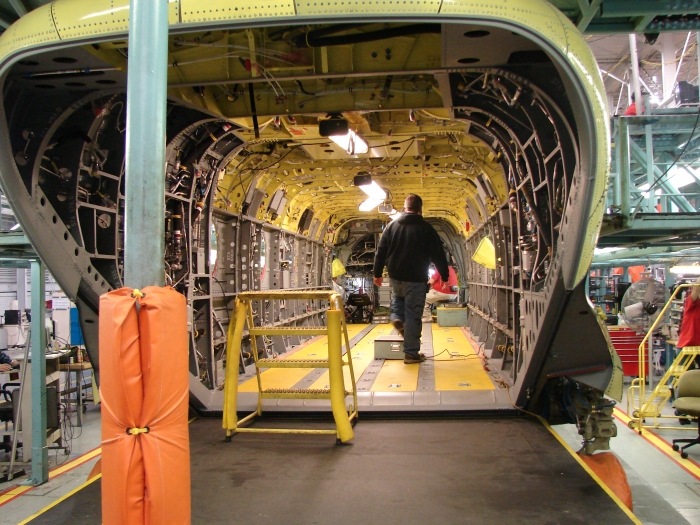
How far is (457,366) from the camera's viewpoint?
7340 mm

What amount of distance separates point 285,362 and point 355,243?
1484 cm

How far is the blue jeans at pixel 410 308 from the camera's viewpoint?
6.92 m

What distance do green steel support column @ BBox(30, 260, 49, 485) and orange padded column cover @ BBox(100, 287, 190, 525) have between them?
6.73 meters

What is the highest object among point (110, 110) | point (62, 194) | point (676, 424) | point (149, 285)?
point (110, 110)

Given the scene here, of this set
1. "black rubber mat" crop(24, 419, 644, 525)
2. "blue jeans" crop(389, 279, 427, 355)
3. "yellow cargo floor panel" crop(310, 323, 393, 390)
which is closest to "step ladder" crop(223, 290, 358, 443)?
"black rubber mat" crop(24, 419, 644, 525)

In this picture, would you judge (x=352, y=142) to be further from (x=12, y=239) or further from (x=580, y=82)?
(x=12, y=239)

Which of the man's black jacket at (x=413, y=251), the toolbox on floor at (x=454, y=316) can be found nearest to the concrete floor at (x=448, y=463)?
the man's black jacket at (x=413, y=251)

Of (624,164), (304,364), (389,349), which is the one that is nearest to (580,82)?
(304,364)

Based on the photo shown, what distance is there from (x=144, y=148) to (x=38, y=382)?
7241 millimetres

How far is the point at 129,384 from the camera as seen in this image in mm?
2002

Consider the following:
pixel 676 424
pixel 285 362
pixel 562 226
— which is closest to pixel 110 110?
pixel 285 362

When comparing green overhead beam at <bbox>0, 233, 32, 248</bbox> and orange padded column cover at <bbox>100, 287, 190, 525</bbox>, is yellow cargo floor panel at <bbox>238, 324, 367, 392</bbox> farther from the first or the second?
green overhead beam at <bbox>0, 233, 32, 248</bbox>

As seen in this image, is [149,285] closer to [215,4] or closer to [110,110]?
[215,4]

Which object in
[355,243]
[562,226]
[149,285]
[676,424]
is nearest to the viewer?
[149,285]
